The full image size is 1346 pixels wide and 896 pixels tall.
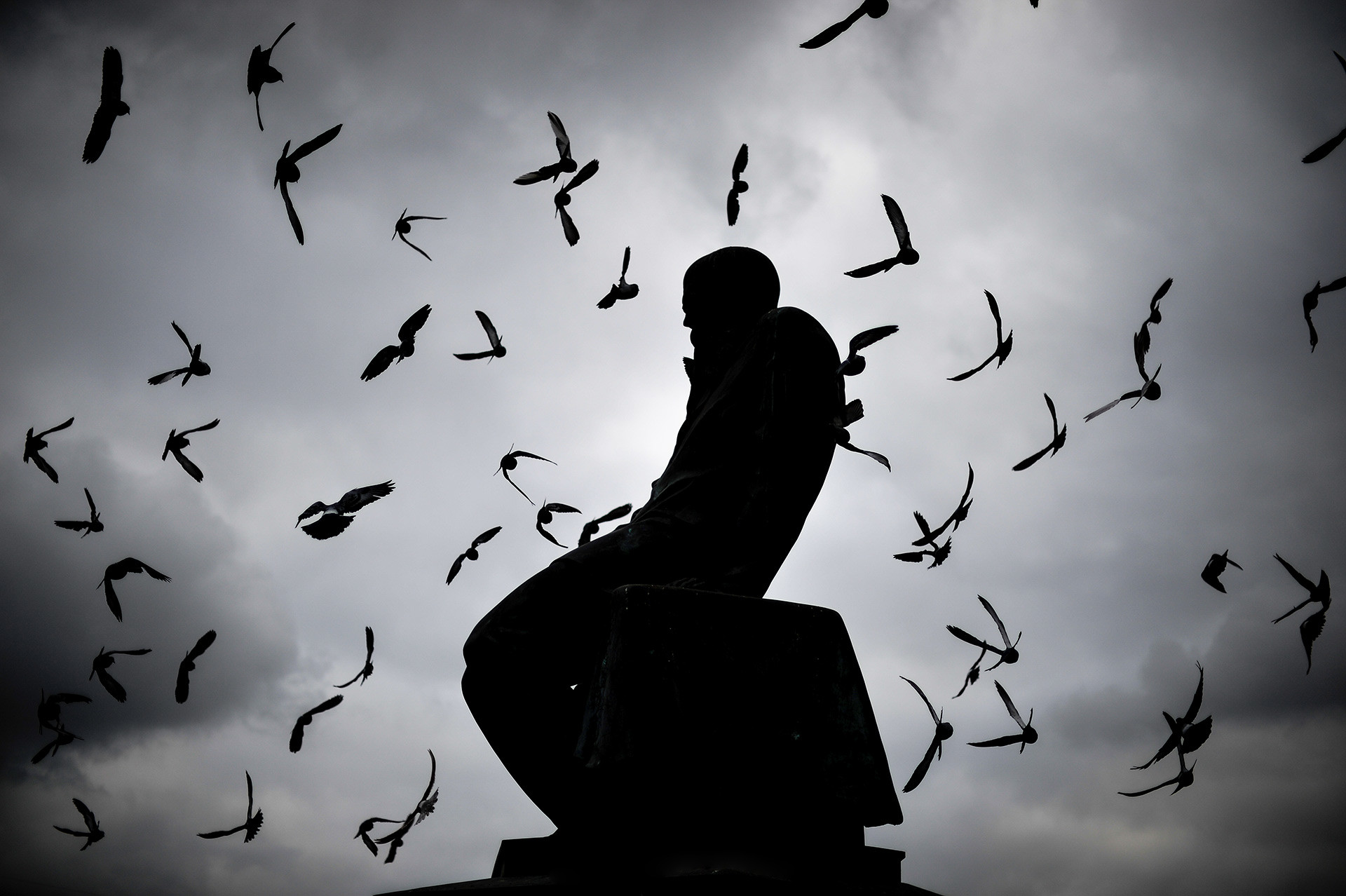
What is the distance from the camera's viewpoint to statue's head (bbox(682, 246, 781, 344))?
18.0 ft

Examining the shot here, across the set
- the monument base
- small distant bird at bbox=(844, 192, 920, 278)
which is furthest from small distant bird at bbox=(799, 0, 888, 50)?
the monument base

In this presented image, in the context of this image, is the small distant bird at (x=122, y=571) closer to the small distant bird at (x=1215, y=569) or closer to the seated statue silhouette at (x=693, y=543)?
the seated statue silhouette at (x=693, y=543)

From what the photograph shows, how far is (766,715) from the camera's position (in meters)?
4.00

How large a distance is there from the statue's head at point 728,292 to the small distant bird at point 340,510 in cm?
204

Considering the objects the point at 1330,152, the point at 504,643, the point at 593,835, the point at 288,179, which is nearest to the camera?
the point at 593,835

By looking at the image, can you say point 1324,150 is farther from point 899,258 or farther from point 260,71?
point 260,71

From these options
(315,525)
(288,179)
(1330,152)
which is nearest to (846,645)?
(315,525)

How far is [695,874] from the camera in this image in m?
3.45

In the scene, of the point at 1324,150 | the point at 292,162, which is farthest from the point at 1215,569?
the point at 292,162

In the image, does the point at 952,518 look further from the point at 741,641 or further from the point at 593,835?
the point at 593,835

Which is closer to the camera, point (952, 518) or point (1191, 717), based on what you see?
point (1191, 717)

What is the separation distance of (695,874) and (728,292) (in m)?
3.19

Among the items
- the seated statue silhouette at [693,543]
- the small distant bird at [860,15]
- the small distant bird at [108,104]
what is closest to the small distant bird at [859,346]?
the seated statue silhouette at [693,543]

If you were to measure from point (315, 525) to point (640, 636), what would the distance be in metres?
2.20
